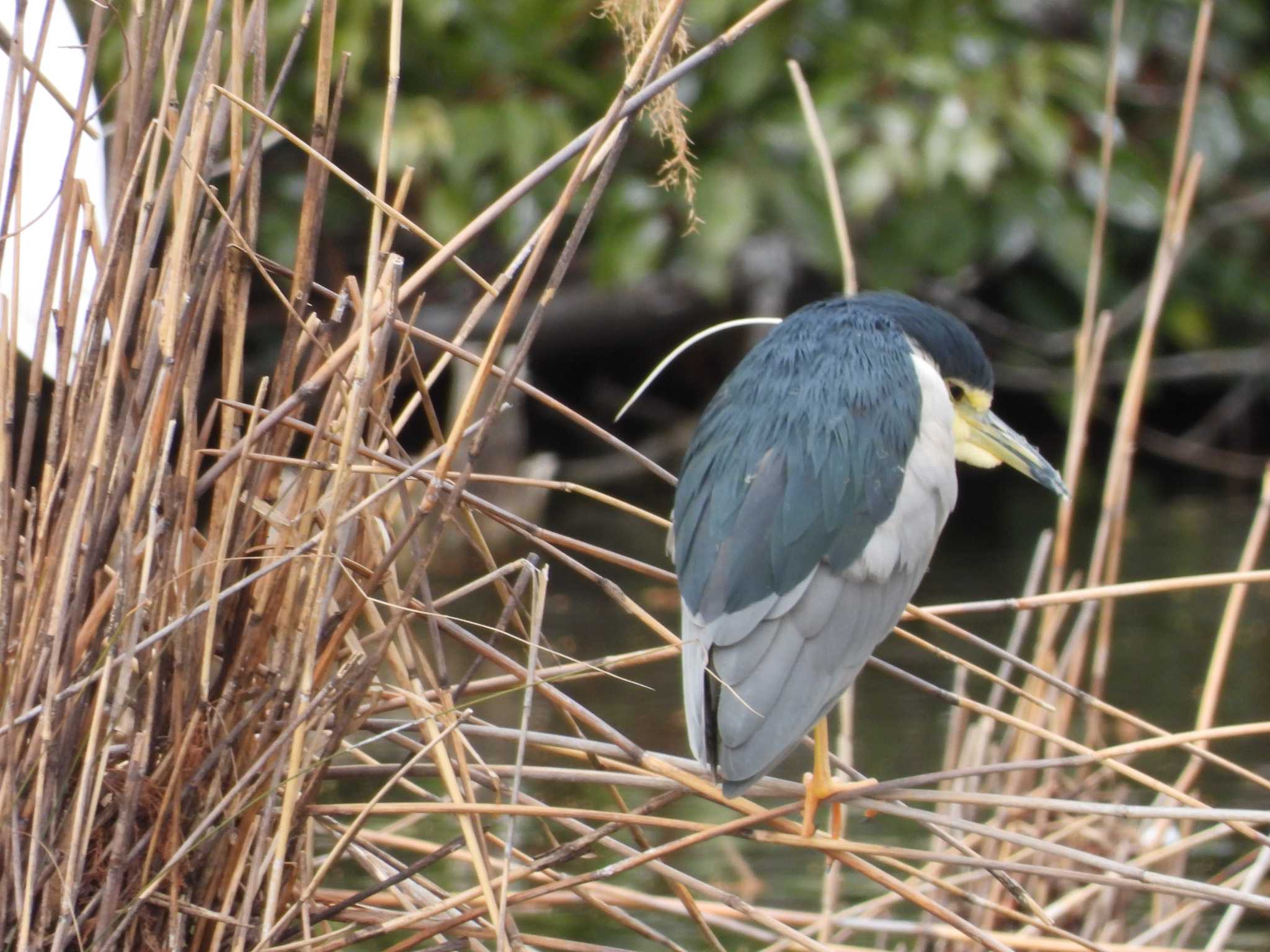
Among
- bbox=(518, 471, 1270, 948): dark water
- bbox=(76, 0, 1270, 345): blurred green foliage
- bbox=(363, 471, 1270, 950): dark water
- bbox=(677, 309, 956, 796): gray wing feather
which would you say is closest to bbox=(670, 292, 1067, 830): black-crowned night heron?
bbox=(677, 309, 956, 796): gray wing feather

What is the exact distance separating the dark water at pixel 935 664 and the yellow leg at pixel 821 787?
191mm

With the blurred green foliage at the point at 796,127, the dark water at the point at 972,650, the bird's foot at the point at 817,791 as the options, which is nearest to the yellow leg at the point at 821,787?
the bird's foot at the point at 817,791

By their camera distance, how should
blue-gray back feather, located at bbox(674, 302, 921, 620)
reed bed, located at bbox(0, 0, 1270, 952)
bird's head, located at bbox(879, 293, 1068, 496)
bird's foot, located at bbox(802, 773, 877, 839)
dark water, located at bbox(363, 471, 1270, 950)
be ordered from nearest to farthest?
reed bed, located at bbox(0, 0, 1270, 952)
bird's foot, located at bbox(802, 773, 877, 839)
blue-gray back feather, located at bbox(674, 302, 921, 620)
bird's head, located at bbox(879, 293, 1068, 496)
dark water, located at bbox(363, 471, 1270, 950)

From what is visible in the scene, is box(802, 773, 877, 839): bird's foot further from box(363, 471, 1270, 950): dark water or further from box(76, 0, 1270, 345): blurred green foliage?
Answer: box(76, 0, 1270, 345): blurred green foliage

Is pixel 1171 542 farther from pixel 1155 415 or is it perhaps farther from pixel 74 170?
pixel 74 170

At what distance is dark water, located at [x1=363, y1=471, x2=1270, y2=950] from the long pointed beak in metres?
0.48

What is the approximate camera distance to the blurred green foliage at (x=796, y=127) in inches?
164

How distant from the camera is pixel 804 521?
5.40ft

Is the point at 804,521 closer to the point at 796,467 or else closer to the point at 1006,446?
the point at 796,467

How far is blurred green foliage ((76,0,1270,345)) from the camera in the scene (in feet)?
13.6

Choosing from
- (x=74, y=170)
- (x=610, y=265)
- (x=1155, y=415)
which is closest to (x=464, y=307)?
(x=610, y=265)

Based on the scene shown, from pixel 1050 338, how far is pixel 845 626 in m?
3.64

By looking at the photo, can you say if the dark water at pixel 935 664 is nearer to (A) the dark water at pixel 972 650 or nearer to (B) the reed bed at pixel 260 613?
(A) the dark water at pixel 972 650

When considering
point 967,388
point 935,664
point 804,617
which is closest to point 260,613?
point 804,617
